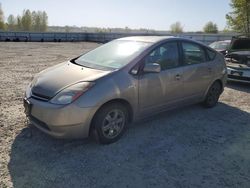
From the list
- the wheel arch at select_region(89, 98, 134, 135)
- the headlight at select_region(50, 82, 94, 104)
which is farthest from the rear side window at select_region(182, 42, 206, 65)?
the headlight at select_region(50, 82, 94, 104)

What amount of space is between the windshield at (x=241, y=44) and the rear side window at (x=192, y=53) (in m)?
3.45

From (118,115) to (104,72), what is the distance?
68 cm

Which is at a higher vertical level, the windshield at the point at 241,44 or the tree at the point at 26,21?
the tree at the point at 26,21

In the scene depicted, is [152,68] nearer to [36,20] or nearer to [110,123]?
[110,123]

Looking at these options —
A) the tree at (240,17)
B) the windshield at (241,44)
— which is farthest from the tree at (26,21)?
the windshield at (241,44)

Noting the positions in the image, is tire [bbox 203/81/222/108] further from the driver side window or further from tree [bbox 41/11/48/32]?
tree [bbox 41/11/48/32]

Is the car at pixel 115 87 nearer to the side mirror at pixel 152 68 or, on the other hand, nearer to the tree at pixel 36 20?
the side mirror at pixel 152 68

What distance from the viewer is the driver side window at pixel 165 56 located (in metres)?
4.14

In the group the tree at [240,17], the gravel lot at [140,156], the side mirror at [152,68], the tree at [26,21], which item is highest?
the tree at [26,21]

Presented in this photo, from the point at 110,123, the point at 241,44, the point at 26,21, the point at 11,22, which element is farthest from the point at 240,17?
the point at 11,22

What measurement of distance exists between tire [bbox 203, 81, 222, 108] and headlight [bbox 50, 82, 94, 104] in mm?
3137

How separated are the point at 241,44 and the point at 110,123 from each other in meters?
6.17

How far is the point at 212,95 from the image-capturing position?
5.59 m

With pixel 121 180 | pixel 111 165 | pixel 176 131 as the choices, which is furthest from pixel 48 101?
pixel 176 131
